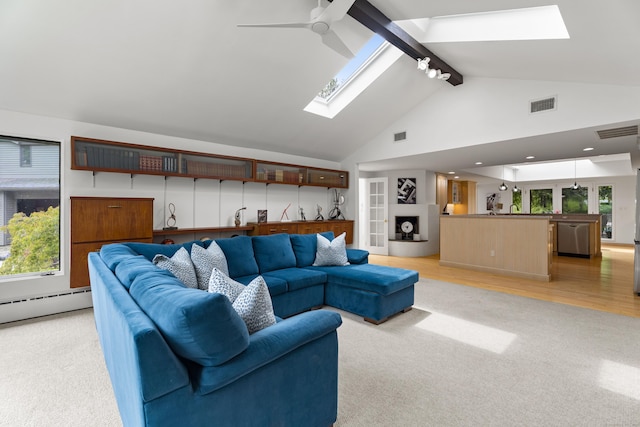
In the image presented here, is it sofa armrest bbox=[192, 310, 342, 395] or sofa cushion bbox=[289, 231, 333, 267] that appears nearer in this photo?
sofa armrest bbox=[192, 310, 342, 395]

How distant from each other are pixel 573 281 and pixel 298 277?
4.90 meters

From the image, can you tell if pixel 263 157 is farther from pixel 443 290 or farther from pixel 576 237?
pixel 576 237

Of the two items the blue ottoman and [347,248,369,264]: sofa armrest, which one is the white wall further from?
the blue ottoman

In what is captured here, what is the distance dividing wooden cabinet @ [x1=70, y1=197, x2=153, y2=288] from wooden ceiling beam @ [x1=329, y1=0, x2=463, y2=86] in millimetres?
3573

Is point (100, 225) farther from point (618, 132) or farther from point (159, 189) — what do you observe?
point (618, 132)

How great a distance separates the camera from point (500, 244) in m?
5.77

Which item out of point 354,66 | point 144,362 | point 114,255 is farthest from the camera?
point 354,66

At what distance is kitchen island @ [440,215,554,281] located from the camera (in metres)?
5.27

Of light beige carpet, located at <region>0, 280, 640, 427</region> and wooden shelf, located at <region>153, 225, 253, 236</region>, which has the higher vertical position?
wooden shelf, located at <region>153, 225, 253, 236</region>

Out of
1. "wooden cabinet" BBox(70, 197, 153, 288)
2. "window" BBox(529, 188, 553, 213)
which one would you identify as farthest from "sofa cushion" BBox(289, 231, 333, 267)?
"window" BBox(529, 188, 553, 213)

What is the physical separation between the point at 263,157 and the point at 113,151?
256cm

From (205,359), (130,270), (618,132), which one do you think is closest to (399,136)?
(618,132)

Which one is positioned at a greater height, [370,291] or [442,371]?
[370,291]

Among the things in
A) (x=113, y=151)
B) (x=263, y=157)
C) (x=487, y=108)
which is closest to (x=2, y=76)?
(x=113, y=151)
